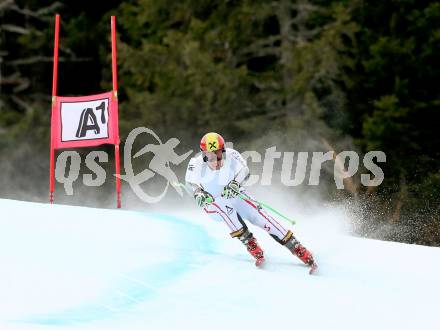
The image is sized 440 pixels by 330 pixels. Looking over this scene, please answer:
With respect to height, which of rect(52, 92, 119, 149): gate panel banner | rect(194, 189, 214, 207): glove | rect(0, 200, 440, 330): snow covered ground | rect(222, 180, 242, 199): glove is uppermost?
rect(52, 92, 119, 149): gate panel banner

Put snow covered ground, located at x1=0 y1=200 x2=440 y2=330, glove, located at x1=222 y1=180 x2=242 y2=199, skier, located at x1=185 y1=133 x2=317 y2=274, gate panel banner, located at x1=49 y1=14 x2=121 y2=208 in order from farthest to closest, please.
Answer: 1. gate panel banner, located at x1=49 y1=14 x2=121 y2=208
2. skier, located at x1=185 y1=133 x2=317 y2=274
3. glove, located at x1=222 y1=180 x2=242 y2=199
4. snow covered ground, located at x1=0 y1=200 x2=440 y2=330

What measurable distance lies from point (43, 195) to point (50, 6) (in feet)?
24.2

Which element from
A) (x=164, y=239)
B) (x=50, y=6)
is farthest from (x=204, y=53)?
(x=164, y=239)

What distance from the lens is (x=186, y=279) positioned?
9.20 metres

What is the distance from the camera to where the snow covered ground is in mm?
8000

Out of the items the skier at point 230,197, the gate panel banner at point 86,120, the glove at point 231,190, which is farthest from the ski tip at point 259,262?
the gate panel banner at point 86,120

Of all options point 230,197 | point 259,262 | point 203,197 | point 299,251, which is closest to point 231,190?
point 230,197

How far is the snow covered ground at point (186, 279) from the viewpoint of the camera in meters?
8.00

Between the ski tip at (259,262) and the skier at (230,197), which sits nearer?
the skier at (230,197)

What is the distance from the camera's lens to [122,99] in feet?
95.8

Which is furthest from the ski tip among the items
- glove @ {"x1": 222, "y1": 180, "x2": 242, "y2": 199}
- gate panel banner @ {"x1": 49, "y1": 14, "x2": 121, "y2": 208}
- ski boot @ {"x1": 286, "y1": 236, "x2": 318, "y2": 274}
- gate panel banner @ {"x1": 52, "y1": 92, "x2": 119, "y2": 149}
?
gate panel banner @ {"x1": 52, "y1": 92, "x2": 119, "y2": 149}

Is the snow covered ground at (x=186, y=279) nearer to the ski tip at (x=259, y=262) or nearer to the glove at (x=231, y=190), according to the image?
the ski tip at (x=259, y=262)

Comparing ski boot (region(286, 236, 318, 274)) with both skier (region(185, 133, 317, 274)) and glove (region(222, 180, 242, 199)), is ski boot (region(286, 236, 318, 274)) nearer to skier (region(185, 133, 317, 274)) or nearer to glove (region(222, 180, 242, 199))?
skier (region(185, 133, 317, 274))

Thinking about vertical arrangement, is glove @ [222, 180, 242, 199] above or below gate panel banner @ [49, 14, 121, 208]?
below
